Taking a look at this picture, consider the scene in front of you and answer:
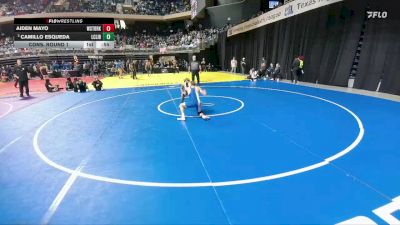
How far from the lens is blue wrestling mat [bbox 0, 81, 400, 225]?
162 inches

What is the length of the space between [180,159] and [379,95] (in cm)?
1036

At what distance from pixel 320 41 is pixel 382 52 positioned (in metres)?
4.21

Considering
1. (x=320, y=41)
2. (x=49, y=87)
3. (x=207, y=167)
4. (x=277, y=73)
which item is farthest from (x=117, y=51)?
(x=207, y=167)

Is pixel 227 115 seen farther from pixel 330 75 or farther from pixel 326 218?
pixel 330 75

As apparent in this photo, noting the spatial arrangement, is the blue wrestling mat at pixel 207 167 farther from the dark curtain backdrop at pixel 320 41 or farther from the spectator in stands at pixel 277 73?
the spectator in stands at pixel 277 73

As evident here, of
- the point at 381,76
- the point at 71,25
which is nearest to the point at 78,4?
the point at 71,25

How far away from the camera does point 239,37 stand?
91.0 ft

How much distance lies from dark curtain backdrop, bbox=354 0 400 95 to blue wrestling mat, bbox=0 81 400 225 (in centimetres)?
256

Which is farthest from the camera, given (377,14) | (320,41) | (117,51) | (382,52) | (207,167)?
(117,51)

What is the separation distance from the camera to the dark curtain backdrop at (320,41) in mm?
14266

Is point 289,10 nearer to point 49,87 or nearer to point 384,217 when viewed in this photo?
point 49,87

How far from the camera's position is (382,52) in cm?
1246

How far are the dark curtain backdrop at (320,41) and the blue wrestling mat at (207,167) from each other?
5104 millimetres
